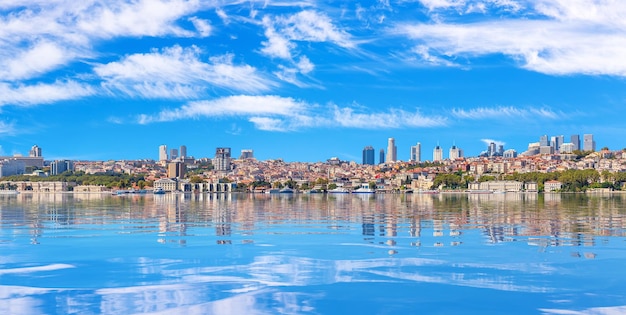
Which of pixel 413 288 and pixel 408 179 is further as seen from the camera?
pixel 408 179

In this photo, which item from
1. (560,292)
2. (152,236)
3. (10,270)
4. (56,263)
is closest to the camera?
(560,292)

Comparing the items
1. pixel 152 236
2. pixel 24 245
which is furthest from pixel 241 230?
pixel 24 245

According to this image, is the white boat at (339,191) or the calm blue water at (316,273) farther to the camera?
the white boat at (339,191)

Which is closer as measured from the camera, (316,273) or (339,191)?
(316,273)

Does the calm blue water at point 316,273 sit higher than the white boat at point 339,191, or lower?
higher

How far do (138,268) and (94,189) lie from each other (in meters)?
172

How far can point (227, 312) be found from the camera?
35.4 ft

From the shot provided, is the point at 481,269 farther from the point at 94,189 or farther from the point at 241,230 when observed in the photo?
the point at 94,189

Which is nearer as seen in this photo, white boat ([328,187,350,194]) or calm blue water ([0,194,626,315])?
calm blue water ([0,194,626,315])

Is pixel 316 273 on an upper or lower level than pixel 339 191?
upper

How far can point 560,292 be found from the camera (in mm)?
12102

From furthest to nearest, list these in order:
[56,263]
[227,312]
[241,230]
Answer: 1. [241,230]
2. [56,263]
3. [227,312]

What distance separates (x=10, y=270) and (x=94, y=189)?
17176 cm

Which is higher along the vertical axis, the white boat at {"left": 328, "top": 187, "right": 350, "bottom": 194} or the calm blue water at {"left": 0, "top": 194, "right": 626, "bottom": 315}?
the calm blue water at {"left": 0, "top": 194, "right": 626, "bottom": 315}
